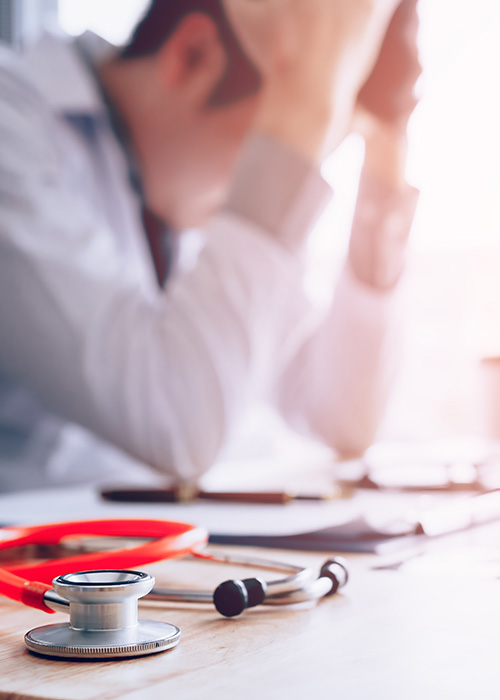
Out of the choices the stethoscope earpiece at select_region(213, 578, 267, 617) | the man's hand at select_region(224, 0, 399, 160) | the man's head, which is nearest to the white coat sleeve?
the man's hand at select_region(224, 0, 399, 160)

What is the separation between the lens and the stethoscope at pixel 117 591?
213 millimetres

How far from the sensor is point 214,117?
139 centimetres

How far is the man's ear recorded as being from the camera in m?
1.24

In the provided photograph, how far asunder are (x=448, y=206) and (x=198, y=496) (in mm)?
1350

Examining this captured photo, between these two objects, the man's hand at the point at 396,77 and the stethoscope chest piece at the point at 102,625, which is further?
the man's hand at the point at 396,77

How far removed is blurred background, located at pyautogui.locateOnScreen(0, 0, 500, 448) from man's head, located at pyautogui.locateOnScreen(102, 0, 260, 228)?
252mm

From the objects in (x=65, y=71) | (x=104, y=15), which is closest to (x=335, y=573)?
(x=65, y=71)

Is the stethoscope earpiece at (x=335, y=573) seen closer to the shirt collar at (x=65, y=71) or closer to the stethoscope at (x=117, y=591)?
the stethoscope at (x=117, y=591)

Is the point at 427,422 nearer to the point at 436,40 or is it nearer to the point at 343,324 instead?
the point at 343,324

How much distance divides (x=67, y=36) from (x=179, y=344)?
663mm

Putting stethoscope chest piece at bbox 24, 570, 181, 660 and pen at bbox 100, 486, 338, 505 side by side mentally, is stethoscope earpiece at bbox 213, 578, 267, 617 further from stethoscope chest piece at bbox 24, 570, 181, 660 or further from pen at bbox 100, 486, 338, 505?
pen at bbox 100, 486, 338, 505

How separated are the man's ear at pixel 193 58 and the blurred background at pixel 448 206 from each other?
0.30 m

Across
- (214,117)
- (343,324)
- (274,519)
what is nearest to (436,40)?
(214,117)

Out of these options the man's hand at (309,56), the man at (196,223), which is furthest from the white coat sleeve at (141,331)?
the man's hand at (309,56)
